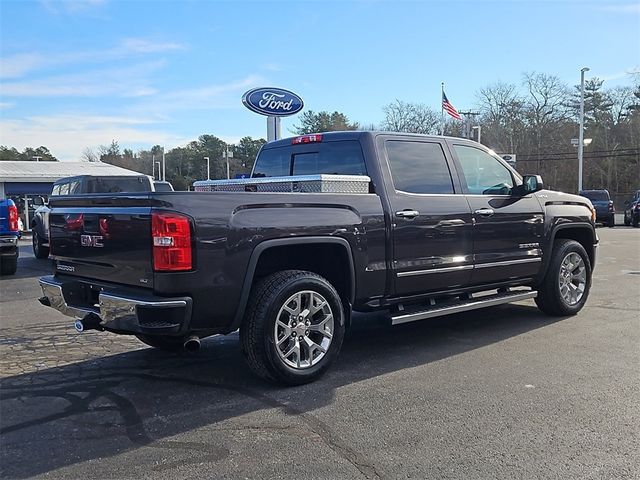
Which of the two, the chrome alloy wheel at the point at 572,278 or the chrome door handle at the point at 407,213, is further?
the chrome alloy wheel at the point at 572,278

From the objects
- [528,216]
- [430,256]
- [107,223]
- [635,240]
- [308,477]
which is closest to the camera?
[308,477]

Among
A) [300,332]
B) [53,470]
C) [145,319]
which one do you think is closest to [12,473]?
[53,470]

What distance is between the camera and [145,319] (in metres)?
3.85

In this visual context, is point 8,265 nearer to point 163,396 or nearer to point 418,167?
point 163,396

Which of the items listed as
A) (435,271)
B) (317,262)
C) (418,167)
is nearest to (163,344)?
(317,262)

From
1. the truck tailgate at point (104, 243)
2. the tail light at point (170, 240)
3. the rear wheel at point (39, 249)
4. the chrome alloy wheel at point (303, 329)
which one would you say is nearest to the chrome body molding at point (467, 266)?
the chrome alloy wheel at point (303, 329)

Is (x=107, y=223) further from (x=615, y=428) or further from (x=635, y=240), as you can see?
(x=635, y=240)

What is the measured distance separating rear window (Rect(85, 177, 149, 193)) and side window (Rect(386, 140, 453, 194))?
912 cm

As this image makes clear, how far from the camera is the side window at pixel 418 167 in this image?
5406mm

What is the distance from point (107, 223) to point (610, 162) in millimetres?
60734

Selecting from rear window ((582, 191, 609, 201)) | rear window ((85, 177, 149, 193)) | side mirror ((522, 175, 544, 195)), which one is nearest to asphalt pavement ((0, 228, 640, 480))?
side mirror ((522, 175, 544, 195))

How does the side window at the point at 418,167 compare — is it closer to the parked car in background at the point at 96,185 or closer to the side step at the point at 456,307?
the side step at the point at 456,307

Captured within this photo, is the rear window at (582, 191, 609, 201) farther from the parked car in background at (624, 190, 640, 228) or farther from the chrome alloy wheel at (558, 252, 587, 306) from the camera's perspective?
the chrome alloy wheel at (558, 252, 587, 306)

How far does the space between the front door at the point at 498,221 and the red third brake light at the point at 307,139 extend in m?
1.44
